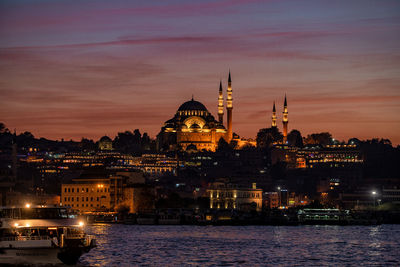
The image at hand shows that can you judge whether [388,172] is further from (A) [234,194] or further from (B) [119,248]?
(B) [119,248]

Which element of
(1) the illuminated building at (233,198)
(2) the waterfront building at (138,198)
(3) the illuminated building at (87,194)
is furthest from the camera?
(1) the illuminated building at (233,198)

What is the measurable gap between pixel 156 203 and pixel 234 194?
13370mm

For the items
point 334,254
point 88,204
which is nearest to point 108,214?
point 88,204

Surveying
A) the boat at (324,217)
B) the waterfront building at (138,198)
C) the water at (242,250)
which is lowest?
the water at (242,250)

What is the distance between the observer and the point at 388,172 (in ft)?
648

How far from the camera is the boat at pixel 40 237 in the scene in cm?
4066

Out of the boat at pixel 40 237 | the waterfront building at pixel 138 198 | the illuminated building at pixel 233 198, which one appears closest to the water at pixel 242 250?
the boat at pixel 40 237

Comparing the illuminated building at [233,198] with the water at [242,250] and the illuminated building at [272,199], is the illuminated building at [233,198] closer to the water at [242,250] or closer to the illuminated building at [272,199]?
the illuminated building at [272,199]

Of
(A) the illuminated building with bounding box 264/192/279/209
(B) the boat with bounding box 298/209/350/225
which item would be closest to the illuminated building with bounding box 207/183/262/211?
(A) the illuminated building with bounding box 264/192/279/209

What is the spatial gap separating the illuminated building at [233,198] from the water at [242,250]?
5527 cm

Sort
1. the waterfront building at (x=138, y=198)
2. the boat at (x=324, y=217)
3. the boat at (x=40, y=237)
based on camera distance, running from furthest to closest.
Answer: the waterfront building at (x=138, y=198) < the boat at (x=324, y=217) < the boat at (x=40, y=237)

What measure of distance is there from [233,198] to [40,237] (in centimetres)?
9661

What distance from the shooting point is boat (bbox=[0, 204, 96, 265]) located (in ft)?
133

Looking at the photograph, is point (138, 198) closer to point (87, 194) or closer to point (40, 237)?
point (87, 194)
